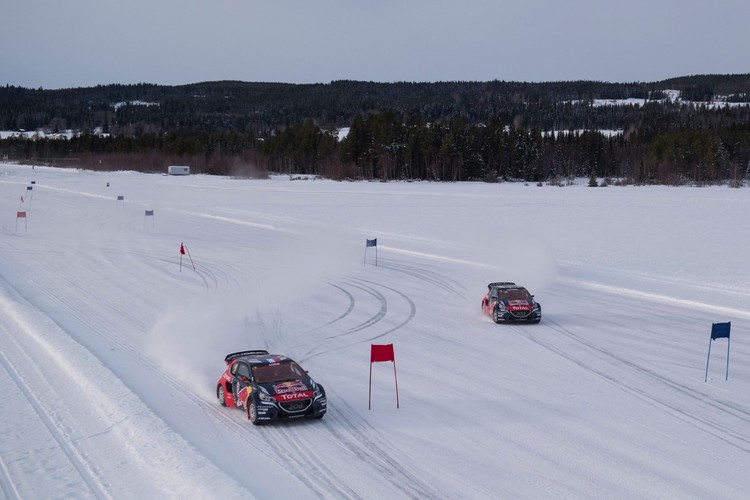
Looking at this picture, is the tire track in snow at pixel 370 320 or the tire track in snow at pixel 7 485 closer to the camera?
the tire track in snow at pixel 7 485

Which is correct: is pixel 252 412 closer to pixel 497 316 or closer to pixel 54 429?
pixel 54 429

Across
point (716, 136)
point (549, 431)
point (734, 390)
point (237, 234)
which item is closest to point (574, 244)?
point (237, 234)

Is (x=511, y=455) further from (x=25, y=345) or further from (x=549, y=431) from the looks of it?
(x=25, y=345)

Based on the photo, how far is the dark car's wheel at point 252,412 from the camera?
1460 centimetres

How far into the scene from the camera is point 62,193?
9481 cm

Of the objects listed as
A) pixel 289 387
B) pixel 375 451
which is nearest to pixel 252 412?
pixel 289 387

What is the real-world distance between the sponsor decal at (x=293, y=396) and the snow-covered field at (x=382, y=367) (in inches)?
23.8

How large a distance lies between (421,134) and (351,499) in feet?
417

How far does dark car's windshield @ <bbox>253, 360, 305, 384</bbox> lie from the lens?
1520 cm

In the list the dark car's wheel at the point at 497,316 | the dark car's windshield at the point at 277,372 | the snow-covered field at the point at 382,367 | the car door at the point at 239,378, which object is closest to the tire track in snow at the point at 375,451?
the snow-covered field at the point at 382,367

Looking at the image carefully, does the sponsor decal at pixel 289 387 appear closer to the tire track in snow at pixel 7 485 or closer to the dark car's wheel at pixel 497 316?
the tire track in snow at pixel 7 485

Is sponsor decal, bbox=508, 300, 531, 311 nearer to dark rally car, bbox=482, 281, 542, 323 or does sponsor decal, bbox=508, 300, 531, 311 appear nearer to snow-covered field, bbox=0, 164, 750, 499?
dark rally car, bbox=482, 281, 542, 323

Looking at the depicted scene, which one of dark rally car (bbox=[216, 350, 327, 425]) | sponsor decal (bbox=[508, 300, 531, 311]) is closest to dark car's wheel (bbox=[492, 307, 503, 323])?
sponsor decal (bbox=[508, 300, 531, 311])

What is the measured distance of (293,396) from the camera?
14633mm
